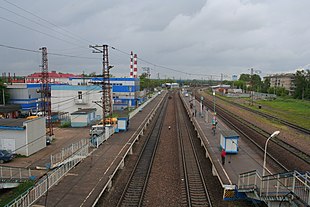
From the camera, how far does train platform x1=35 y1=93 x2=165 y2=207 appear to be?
984 centimetres

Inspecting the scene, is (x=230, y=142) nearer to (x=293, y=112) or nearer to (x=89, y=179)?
(x=89, y=179)

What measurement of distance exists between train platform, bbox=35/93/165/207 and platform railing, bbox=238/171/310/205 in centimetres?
577

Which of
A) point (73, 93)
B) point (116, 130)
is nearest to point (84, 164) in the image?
point (116, 130)

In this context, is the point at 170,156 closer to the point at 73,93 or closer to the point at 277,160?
the point at 277,160

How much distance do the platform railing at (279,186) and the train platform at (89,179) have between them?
5770 millimetres

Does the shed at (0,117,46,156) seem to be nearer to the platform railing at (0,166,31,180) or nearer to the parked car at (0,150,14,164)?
the parked car at (0,150,14,164)

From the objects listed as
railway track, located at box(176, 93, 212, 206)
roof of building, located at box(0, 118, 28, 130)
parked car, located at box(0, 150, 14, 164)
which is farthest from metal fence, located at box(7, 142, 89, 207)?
roof of building, located at box(0, 118, 28, 130)

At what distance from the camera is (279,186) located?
29.1ft

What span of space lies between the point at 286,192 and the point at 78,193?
7.26 metres

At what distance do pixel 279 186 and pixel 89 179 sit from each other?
25.0 ft

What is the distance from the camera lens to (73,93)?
120 feet

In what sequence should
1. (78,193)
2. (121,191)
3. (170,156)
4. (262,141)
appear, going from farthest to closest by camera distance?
(262,141), (170,156), (121,191), (78,193)

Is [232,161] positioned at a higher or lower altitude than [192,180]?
higher

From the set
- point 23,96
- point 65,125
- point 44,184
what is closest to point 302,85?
point 65,125
